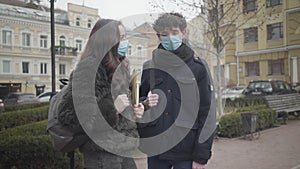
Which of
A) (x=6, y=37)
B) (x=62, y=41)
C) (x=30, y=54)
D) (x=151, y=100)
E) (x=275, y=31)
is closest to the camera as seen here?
(x=151, y=100)

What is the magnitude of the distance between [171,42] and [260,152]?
5792mm

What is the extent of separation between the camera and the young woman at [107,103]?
213 centimetres

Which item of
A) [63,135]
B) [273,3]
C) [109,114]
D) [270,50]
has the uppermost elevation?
[273,3]

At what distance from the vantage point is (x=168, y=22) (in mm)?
2650

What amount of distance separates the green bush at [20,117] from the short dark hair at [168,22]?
8155mm

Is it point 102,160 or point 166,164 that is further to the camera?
point 166,164

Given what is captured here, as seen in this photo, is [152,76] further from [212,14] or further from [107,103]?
[212,14]

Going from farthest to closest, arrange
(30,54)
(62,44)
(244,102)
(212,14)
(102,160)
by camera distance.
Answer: (62,44) < (30,54) < (244,102) < (212,14) < (102,160)

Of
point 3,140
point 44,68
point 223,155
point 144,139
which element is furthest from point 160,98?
point 44,68

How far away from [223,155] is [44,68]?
3658 centimetres

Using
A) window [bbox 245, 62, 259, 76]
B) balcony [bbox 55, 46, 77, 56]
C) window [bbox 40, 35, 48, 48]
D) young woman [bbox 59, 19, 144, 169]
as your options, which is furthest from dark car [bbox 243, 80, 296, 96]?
window [bbox 40, 35, 48, 48]

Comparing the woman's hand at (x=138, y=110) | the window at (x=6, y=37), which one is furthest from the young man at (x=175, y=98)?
the window at (x=6, y=37)

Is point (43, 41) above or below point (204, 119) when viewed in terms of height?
above

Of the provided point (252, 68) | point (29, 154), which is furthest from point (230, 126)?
point (252, 68)
